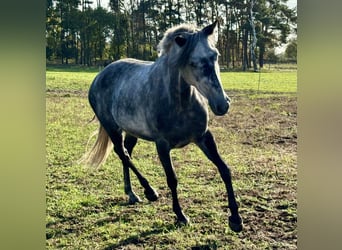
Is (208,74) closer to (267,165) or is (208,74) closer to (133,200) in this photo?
(267,165)

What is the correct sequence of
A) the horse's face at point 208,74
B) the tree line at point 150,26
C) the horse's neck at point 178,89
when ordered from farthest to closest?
1. the tree line at point 150,26
2. the horse's neck at point 178,89
3. the horse's face at point 208,74

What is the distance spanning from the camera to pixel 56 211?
2.24m

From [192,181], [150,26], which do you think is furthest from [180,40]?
[192,181]

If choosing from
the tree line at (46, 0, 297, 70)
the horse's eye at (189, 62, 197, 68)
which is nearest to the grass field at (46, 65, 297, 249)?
the tree line at (46, 0, 297, 70)

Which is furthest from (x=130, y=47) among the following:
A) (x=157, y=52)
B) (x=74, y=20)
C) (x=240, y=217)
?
(x=240, y=217)

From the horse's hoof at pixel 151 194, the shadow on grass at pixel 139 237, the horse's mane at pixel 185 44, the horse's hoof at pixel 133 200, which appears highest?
the horse's mane at pixel 185 44

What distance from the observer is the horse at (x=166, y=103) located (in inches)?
79.0

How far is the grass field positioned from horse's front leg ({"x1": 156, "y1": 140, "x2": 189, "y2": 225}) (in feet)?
0.11

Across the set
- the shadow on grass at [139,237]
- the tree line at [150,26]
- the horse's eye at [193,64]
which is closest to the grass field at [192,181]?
the shadow on grass at [139,237]

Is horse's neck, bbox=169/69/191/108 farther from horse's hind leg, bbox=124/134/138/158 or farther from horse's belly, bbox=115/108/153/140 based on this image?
horse's hind leg, bbox=124/134/138/158

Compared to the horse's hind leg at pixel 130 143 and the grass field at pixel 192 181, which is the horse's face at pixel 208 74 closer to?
A: the grass field at pixel 192 181

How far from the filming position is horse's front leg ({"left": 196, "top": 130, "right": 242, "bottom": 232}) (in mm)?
2160

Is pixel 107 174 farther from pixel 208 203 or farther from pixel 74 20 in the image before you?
pixel 74 20

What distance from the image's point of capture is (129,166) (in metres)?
2.24
